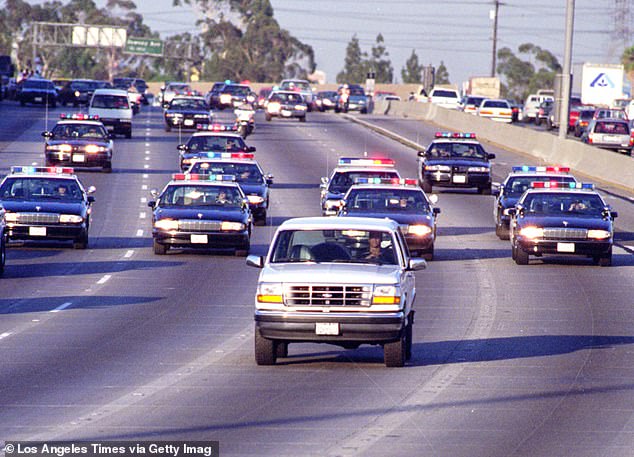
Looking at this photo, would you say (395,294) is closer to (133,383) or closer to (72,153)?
(133,383)

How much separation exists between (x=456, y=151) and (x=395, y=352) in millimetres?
29393

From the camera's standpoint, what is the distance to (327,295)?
631 inches

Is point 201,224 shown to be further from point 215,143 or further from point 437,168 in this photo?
point 215,143

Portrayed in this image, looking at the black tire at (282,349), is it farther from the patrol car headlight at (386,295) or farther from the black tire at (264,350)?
the patrol car headlight at (386,295)

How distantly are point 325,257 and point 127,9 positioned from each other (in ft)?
586

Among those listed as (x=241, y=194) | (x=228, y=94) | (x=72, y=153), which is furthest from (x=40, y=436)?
(x=228, y=94)

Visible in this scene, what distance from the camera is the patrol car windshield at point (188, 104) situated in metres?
67.4

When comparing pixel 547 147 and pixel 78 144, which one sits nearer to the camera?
pixel 78 144

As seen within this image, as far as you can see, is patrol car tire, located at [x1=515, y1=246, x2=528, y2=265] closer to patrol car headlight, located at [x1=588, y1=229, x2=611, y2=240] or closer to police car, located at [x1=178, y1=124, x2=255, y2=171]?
patrol car headlight, located at [x1=588, y1=229, x2=611, y2=240]

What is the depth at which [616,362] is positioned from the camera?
56.6 ft

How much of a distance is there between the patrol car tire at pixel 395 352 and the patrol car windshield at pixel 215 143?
29.4 metres

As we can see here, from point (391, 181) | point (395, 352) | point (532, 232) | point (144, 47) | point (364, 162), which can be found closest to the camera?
point (395, 352)

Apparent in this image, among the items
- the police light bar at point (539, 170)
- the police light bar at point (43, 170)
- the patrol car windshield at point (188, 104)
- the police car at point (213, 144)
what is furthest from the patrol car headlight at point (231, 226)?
the patrol car windshield at point (188, 104)

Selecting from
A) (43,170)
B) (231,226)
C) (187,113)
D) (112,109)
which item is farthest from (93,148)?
(231,226)
